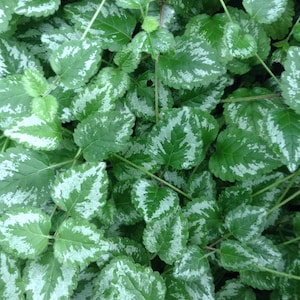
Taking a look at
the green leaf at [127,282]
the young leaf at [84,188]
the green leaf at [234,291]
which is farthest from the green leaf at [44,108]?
the green leaf at [234,291]

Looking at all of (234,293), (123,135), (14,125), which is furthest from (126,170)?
(234,293)

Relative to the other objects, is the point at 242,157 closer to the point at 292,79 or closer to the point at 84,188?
the point at 292,79

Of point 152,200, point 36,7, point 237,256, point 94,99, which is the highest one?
point 36,7

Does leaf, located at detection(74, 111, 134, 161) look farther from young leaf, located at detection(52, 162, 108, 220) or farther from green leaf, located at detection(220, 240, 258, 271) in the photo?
green leaf, located at detection(220, 240, 258, 271)

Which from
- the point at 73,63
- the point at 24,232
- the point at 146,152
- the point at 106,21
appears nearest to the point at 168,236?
the point at 146,152

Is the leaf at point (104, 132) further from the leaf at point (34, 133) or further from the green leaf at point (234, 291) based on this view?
the green leaf at point (234, 291)

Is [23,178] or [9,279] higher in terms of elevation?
[23,178]
